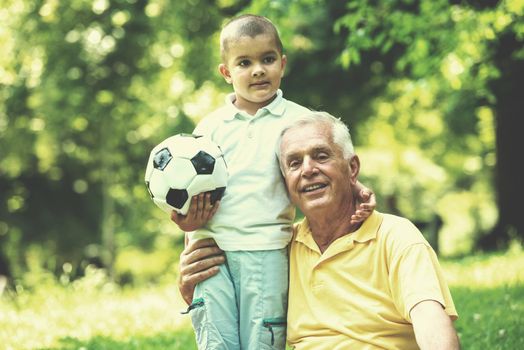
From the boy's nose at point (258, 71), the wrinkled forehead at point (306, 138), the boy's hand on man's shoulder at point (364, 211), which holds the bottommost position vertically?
the boy's hand on man's shoulder at point (364, 211)

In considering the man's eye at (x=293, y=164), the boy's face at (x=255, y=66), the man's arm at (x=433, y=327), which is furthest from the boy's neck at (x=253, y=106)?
the man's arm at (x=433, y=327)

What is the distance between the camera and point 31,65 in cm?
1338

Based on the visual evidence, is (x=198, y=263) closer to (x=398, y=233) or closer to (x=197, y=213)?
(x=197, y=213)

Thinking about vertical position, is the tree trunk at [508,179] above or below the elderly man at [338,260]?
below

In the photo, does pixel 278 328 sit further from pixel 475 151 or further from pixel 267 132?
pixel 475 151

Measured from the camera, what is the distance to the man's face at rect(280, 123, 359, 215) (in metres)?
3.10

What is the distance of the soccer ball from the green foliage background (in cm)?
365

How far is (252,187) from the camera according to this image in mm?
3230

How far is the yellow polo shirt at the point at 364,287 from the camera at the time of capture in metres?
2.84

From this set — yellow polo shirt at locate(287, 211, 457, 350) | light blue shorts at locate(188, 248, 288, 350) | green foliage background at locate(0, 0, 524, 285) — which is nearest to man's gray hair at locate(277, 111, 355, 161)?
yellow polo shirt at locate(287, 211, 457, 350)

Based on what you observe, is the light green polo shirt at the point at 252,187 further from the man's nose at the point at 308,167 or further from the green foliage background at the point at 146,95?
the green foliage background at the point at 146,95

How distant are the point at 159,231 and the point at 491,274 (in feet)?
53.8

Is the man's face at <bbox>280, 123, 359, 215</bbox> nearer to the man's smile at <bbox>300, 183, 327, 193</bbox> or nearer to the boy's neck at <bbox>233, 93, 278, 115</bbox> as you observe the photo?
the man's smile at <bbox>300, 183, 327, 193</bbox>

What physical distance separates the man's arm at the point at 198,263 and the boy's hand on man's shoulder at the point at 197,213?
0.13 m
